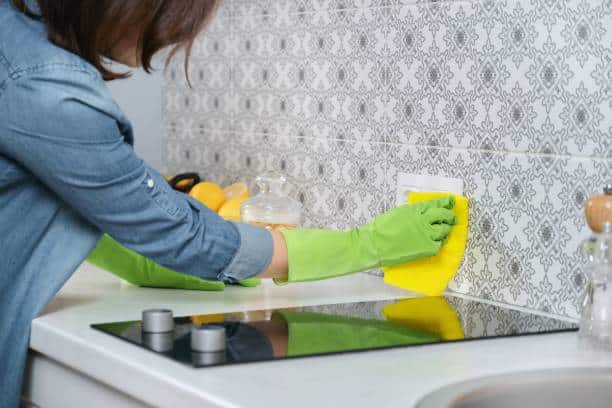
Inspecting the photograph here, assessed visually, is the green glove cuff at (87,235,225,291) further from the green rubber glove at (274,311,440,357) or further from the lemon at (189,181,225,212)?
the lemon at (189,181,225,212)

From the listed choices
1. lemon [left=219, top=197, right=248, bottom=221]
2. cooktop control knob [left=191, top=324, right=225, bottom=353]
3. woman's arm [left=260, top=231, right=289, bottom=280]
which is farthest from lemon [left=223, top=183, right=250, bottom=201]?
cooktop control knob [left=191, top=324, right=225, bottom=353]

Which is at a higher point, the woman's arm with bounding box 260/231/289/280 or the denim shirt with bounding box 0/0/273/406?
the denim shirt with bounding box 0/0/273/406

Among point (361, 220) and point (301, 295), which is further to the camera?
point (361, 220)

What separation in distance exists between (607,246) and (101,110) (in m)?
0.58

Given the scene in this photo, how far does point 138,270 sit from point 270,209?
0.98ft

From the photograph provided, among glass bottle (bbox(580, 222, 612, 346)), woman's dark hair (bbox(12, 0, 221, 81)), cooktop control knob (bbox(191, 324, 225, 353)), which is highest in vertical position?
woman's dark hair (bbox(12, 0, 221, 81))

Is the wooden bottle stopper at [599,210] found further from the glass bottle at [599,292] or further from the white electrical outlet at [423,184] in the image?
the white electrical outlet at [423,184]

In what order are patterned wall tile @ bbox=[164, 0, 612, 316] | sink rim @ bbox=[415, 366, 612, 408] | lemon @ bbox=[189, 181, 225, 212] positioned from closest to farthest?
1. sink rim @ bbox=[415, 366, 612, 408]
2. patterned wall tile @ bbox=[164, 0, 612, 316]
3. lemon @ bbox=[189, 181, 225, 212]

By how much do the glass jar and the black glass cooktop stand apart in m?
0.33

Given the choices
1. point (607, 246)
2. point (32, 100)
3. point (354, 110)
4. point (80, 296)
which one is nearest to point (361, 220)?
point (354, 110)

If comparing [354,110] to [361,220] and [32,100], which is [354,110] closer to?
[361,220]

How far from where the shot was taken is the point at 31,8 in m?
1.16

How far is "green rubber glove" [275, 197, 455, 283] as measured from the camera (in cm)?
137

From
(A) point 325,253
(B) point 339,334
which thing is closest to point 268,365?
(B) point 339,334
